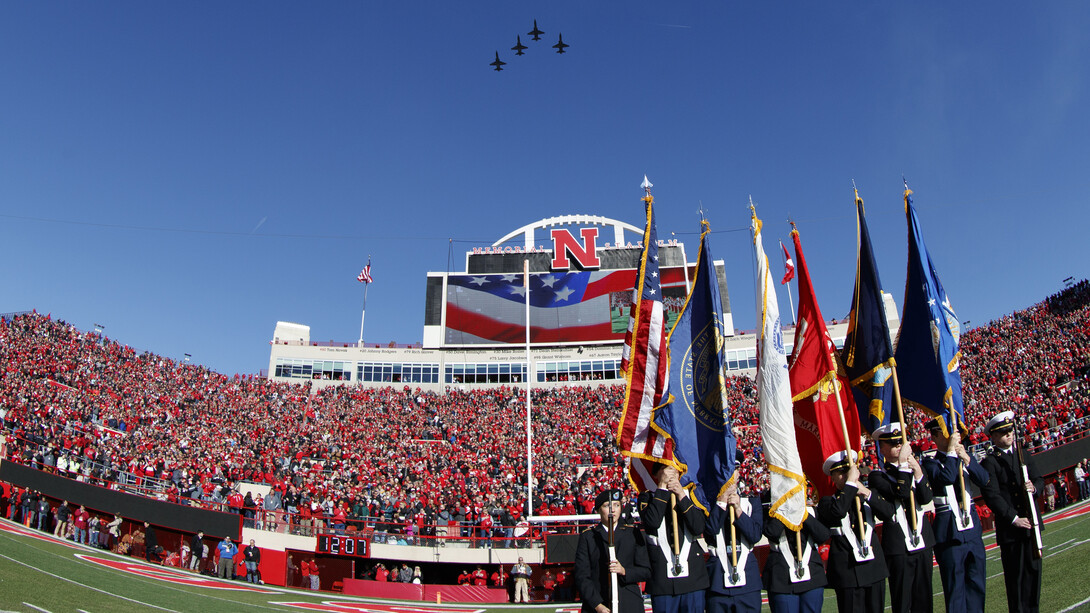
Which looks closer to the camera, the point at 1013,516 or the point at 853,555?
the point at 853,555

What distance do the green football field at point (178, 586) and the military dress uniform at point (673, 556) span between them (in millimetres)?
5069

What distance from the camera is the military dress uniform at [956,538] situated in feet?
25.2

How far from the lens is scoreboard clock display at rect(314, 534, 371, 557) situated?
75.8 feet

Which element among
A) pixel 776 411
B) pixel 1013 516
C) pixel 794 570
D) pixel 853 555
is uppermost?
pixel 776 411

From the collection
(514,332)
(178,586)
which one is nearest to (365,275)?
(514,332)

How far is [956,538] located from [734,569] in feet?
8.60

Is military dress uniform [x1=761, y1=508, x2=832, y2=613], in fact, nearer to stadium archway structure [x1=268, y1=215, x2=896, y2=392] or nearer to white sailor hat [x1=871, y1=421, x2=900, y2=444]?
white sailor hat [x1=871, y1=421, x2=900, y2=444]

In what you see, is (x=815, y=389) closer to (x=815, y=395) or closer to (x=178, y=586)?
(x=815, y=395)

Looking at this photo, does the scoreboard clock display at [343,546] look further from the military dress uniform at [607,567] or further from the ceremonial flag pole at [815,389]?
the military dress uniform at [607,567]

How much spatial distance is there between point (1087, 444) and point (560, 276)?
3312cm

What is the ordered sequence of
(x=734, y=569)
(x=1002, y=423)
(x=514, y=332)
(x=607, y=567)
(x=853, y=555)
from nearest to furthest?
(x=607, y=567) → (x=734, y=569) → (x=853, y=555) → (x=1002, y=423) → (x=514, y=332)

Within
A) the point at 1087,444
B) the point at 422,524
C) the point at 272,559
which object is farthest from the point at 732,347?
the point at 272,559

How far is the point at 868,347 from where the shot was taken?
35.1 feet

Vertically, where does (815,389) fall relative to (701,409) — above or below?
above
